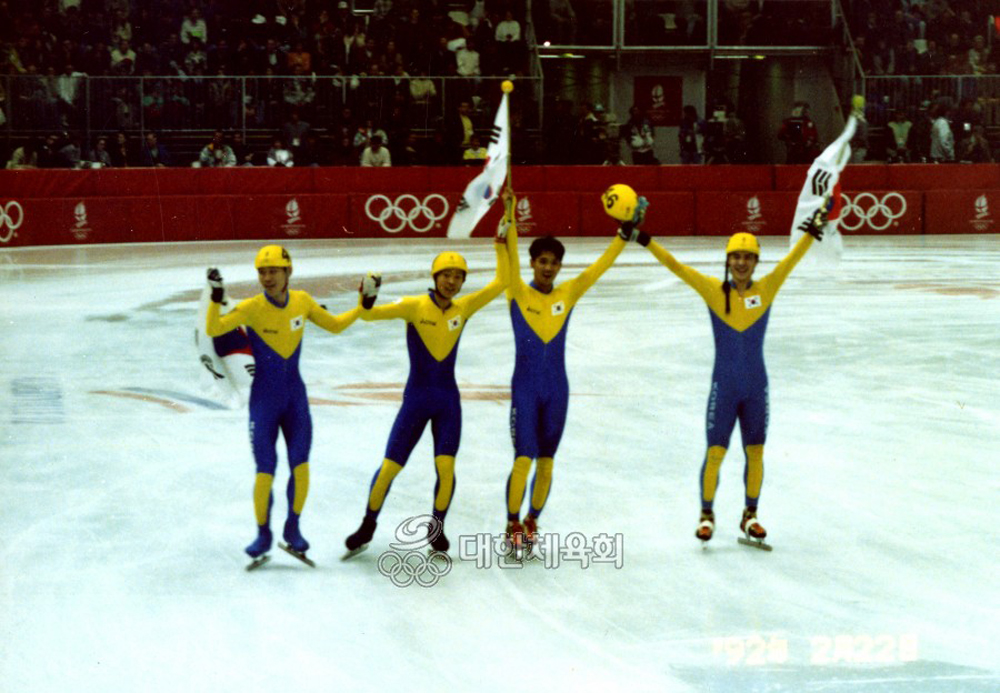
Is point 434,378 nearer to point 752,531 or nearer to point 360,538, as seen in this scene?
point 360,538

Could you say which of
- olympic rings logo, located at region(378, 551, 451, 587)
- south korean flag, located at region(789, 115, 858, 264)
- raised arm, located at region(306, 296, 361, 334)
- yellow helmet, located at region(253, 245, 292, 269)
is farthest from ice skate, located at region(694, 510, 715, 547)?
yellow helmet, located at region(253, 245, 292, 269)

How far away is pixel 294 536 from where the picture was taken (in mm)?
7211

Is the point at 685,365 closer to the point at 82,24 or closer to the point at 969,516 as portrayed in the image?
the point at 969,516

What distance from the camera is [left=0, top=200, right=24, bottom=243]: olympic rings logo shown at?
25969 millimetres

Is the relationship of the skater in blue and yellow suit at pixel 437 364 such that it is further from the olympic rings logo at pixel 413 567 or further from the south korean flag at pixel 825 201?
the south korean flag at pixel 825 201

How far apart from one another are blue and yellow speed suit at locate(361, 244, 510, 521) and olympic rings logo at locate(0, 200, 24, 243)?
69.0ft

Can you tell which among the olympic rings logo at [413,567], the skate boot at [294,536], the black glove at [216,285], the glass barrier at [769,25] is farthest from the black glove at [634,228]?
the glass barrier at [769,25]

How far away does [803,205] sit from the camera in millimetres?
7613

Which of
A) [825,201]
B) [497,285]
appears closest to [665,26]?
[825,201]

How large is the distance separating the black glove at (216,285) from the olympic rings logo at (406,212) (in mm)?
21139

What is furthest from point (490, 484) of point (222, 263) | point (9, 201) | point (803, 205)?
point (9, 201)

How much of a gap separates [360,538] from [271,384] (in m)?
1.04

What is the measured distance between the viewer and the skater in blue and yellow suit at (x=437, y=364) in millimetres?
7133

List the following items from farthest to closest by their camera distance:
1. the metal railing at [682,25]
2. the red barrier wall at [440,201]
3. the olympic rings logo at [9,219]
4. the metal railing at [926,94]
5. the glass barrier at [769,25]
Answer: the glass barrier at [769,25] → the metal railing at [682,25] → the metal railing at [926,94] → the red barrier wall at [440,201] → the olympic rings logo at [9,219]
